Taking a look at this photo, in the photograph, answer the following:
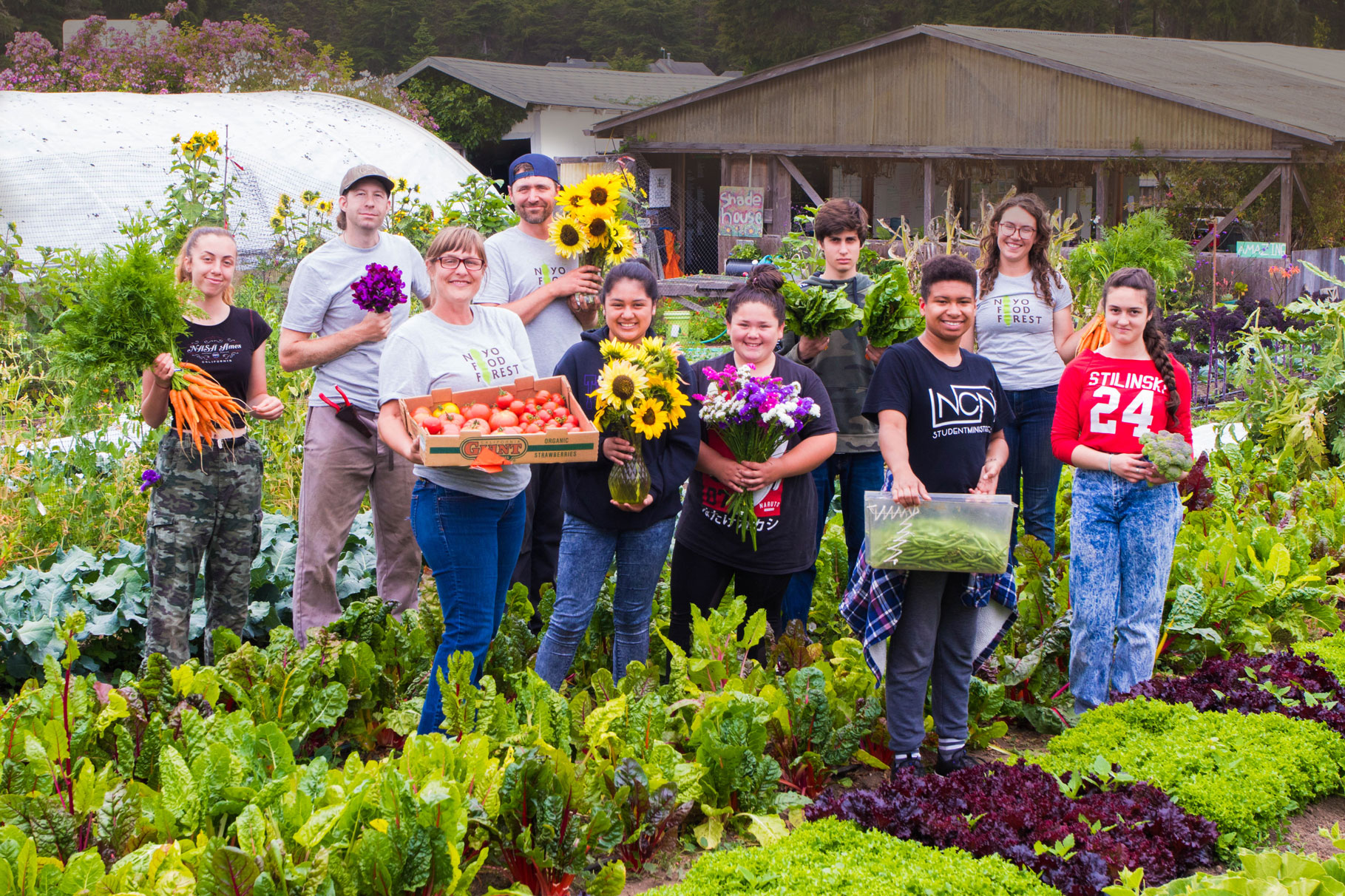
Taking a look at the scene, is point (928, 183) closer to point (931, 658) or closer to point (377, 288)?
point (377, 288)

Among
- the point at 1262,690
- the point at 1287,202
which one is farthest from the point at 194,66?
the point at 1262,690

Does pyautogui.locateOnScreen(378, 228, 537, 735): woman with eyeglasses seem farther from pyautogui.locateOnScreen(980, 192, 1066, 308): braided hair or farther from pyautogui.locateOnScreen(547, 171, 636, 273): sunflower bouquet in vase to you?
pyautogui.locateOnScreen(980, 192, 1066, 308): braided hair

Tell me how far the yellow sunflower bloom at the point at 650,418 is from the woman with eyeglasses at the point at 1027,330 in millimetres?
2059

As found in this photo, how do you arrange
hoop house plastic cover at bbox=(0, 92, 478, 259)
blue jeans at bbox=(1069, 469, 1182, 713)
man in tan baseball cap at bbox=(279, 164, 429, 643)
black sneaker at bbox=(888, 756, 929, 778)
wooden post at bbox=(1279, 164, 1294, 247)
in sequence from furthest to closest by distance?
wooden post at bbox=(1279, 164, 1294, 247) → hoop house plastic cover at bbox=(0, 92, 478, 259) → man in tan baseball cap at bbox=(279, 164, 429, 643) → blue jeans at bbox=(1069, 469, 1182, 713) → black sneaker at bbox=(888, 756, 929, 778)

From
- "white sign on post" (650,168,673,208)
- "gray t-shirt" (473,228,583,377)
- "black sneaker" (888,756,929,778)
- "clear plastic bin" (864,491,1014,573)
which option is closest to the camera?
"clear plastic bin" (864,491,1014,573)

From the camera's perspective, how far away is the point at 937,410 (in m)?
3.67

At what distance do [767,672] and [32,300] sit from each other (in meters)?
7.03

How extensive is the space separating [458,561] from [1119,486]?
2322 millimetres

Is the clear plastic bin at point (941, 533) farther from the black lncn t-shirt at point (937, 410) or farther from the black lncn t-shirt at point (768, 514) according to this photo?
the black lncn t-shirt at point (768, 514)

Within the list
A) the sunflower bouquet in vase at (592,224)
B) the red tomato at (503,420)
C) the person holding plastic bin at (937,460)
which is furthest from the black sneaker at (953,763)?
the sunflower bouquet in vase at (592,224)

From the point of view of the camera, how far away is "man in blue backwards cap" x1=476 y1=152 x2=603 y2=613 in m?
4.59

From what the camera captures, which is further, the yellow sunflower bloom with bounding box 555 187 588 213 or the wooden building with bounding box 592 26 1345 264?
the wooden building with bounding box 592 26 1345 264

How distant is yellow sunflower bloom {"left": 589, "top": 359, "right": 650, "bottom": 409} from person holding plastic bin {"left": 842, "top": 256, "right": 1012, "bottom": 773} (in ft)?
2.43

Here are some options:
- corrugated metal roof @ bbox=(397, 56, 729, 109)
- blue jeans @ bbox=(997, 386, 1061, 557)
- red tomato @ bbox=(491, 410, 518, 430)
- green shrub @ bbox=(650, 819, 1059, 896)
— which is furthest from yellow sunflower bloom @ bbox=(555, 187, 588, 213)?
corrugated metal roof @ bbox=(397, 56, 729, 109)
